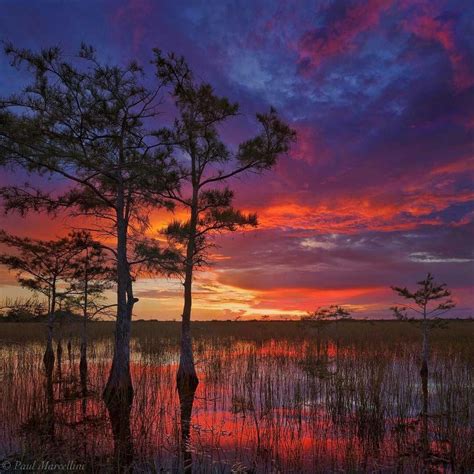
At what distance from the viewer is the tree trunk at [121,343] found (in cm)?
1411

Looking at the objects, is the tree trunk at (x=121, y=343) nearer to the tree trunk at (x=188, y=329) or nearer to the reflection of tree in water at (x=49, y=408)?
the reflection of tree in water at (x=49, y=408)

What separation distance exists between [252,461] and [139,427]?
3588 millimetres

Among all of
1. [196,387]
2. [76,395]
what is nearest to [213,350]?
[196,387]

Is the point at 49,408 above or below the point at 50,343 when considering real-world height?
below

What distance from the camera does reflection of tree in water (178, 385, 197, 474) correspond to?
827 cm

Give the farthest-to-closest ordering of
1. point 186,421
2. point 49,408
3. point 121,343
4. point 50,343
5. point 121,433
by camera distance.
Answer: point 50,343
point 121,343
point 49,408
point 186,421
point 121,433

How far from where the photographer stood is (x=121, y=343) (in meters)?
15.1

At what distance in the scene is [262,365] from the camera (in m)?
20.7

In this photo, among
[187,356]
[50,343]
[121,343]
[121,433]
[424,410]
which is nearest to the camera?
[121,433]

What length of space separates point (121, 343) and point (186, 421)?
5.14 meters

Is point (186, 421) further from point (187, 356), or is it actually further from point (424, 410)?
point (187, 356)

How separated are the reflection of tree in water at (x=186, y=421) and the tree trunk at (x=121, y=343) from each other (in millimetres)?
1865

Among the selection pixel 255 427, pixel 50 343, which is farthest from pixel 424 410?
pixel 50 343

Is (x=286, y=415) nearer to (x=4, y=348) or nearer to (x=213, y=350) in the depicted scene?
(x=213, y=350)
